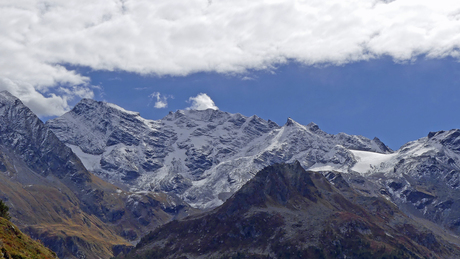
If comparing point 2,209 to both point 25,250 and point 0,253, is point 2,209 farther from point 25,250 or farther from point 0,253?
point 0,253

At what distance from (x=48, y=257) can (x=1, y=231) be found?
37.8ft

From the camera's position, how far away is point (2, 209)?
465ft

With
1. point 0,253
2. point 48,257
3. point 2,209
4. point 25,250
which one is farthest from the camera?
point 2,209

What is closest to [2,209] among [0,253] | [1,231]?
[1,231]

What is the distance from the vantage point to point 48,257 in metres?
110

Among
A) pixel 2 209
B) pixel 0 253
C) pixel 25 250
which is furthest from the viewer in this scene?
pixel 2 209

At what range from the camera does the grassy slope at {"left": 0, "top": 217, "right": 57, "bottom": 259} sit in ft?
309

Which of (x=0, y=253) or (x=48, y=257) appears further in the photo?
(x=48, y=257)

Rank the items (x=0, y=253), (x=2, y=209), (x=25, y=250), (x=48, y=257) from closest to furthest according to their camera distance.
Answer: (x=0, y=253) < (x=25, y=250) < (x=48, y=257) < (x=2, y=209)

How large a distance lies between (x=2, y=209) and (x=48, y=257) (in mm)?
40217

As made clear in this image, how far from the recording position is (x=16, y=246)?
334 ft

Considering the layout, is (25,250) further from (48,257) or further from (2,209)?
(2,209)

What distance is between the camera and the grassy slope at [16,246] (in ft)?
309

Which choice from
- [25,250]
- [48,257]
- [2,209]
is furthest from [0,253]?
[2,209]
